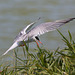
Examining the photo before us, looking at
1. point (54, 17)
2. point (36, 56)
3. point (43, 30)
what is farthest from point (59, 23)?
point (54, 17)

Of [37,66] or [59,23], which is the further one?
[59,23]

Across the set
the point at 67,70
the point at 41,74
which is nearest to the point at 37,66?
the point at 41,74

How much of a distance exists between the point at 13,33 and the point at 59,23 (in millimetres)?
4530

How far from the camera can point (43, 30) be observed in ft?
18.7

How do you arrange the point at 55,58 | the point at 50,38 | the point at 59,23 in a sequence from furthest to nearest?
the point at 50,38, the point at 59,23, the point at 55,58

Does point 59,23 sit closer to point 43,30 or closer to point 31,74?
point 43,30

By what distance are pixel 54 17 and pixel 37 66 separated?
7.07 meters

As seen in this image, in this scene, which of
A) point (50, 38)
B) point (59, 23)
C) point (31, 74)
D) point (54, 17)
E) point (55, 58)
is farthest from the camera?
point (54, 17)

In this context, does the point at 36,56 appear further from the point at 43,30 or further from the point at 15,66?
the point at 43,30

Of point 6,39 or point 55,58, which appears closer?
point 55,58

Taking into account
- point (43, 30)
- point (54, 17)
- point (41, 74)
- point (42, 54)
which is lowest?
point (41, 74)

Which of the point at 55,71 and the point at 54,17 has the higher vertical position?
the point at 54,17

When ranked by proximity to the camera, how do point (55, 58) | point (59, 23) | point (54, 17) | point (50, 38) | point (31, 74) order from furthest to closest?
point (54, 17) → point (50, 38) → point (59, 23) → point (55, 58) → point (31, 74)

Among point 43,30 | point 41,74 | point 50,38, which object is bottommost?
point 41,74
